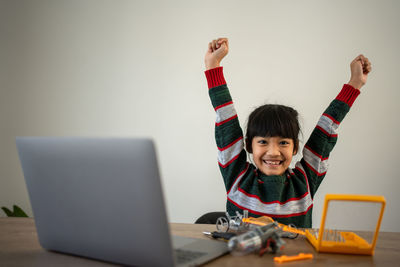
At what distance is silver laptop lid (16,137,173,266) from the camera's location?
588 mm

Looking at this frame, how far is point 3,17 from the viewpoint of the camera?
7.75 feet

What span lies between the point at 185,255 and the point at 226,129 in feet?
2.16

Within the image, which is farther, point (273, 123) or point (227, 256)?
point (273, 123)

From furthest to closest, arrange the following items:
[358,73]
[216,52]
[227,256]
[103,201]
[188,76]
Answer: [188,76] < [358,73] < [216,52] < [227,256] < [103,201]

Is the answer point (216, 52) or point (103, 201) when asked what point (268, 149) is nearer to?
point (216, 52)

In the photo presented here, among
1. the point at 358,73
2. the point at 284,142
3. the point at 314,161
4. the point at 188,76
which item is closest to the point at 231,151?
the point at 284,142

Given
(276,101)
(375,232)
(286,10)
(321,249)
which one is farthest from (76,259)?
(286,10)

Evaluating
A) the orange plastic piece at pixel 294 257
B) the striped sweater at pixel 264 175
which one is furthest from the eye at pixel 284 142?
the orange plastic piece at pixel 294 257

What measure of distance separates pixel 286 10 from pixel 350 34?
0.41 m

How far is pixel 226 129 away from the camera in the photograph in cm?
132

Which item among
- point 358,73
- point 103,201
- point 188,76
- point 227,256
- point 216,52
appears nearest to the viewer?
point 103,201

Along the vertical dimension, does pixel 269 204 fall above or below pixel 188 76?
below

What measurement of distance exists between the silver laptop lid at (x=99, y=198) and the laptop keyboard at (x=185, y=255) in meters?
0.09

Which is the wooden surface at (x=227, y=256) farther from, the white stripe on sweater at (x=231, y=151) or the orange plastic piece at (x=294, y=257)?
the white stripe on sweater at (x=231, y=151)
